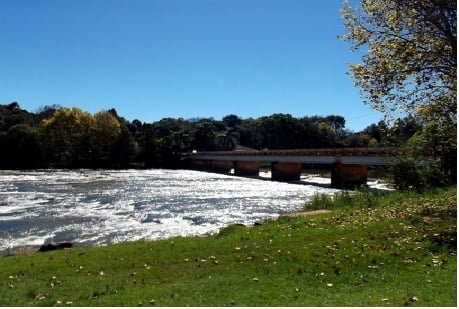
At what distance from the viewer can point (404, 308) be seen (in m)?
6.52

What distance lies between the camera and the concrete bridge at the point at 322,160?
156 ft

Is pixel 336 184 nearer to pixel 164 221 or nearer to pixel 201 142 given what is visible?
pixel 164 221

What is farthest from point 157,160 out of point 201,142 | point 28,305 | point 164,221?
point 28,305

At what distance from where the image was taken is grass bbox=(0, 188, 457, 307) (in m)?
7.49

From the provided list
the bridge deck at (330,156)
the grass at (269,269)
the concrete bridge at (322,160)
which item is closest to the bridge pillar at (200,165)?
the concrete bridge at (322,160)

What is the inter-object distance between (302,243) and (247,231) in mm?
2878

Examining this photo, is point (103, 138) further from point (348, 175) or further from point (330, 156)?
point (348, 175)

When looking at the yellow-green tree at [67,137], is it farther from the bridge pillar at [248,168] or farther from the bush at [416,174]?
the bush at [416,174]

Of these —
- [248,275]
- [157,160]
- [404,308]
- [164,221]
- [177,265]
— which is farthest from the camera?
[157,160]

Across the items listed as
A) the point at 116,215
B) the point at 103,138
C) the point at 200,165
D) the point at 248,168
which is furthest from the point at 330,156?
the point at 103,138

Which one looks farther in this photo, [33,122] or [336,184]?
[33,122]

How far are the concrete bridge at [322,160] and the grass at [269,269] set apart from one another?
Result: 64.1 ft

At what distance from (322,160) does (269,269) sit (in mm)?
48852

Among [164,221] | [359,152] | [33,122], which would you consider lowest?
[164,221]
